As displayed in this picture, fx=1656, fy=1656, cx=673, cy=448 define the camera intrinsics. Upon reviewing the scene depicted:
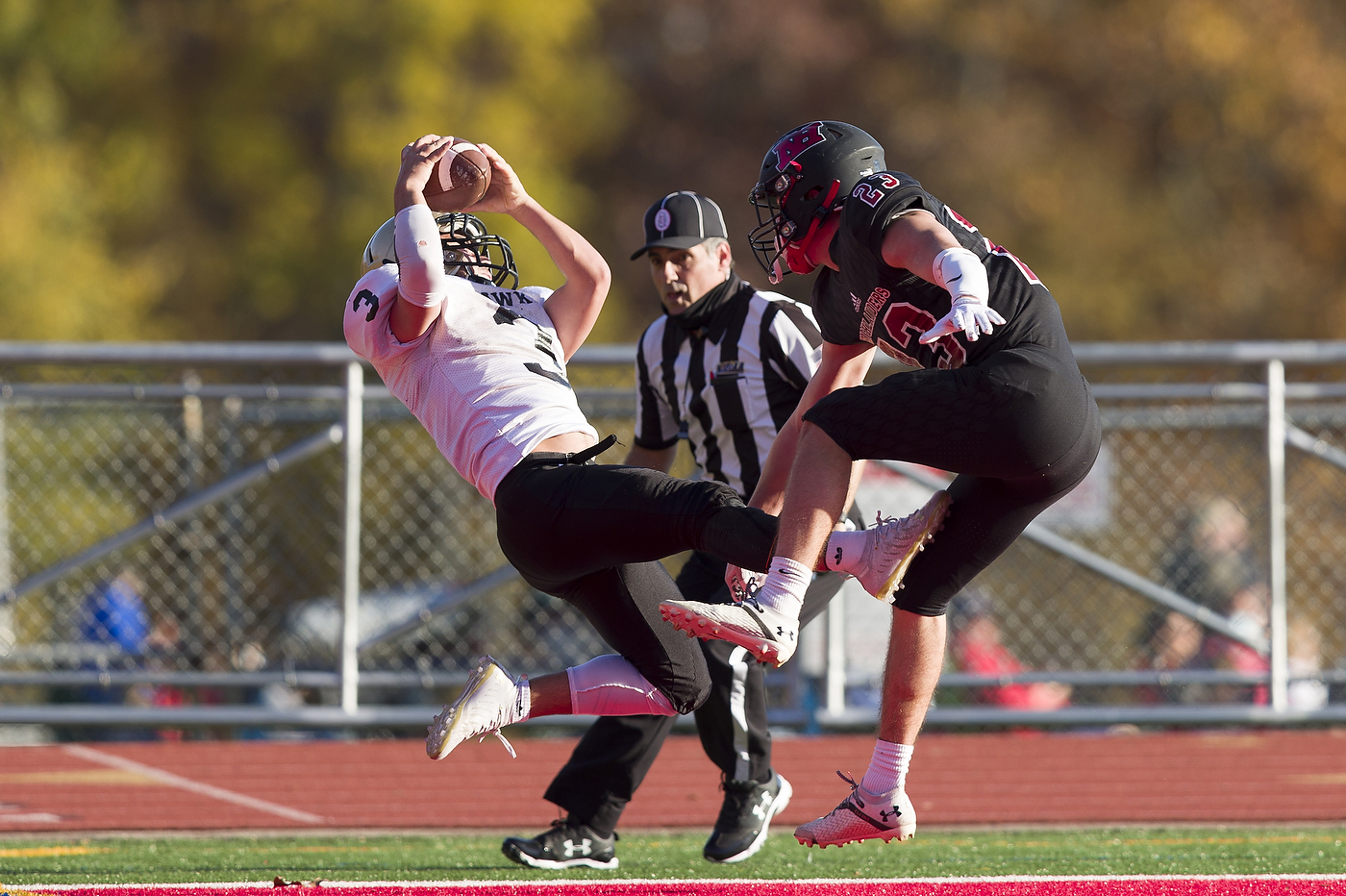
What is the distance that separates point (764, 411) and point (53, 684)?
4361 mm

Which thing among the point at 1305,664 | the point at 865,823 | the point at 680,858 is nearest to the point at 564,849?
the point at 680,858

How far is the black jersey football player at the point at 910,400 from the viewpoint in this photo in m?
4.34

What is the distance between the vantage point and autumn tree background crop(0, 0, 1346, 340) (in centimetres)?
2494

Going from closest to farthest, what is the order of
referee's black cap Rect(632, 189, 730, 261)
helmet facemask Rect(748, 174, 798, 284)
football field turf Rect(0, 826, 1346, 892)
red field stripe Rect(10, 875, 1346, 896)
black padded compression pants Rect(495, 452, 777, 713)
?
red field stripe Rect(10, 875, 1346, 896) → black padded compression pants Rect(495, 452, 777, 713) → helmet facemask Rect(748, 174, 798, 284) → football field turf Rect(0, 826, 1346, 892) → referee's black cap Rect(632, 189, 730, 261)

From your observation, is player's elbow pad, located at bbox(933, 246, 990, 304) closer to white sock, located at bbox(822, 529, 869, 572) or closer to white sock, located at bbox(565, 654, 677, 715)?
white sock, located at bbox(822, 529, 869, 572)

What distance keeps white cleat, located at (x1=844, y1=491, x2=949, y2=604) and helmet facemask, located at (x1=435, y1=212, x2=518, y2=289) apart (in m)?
1.39

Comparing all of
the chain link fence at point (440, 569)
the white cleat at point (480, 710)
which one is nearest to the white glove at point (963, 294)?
the white cleat at point (480, 710)

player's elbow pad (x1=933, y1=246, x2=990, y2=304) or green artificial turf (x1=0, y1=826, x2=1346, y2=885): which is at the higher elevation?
player's elbow pad (x1=933, y1=246, x2=990, y2=304)

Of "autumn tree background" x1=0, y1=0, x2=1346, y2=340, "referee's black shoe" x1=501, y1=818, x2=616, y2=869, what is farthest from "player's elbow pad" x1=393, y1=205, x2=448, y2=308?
"autumn tree background" x1=0, y1=0, x2=1346, y2=340

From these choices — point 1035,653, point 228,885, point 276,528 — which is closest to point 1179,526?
point 1035,653

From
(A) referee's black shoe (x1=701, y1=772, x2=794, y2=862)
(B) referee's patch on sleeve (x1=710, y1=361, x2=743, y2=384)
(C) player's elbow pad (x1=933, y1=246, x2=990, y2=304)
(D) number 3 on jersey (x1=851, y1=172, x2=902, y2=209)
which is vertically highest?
(D) number 3 on jersey (x1=851, y1=172, x2=902, y2=209)

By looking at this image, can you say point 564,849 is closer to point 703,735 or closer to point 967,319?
point 703,735

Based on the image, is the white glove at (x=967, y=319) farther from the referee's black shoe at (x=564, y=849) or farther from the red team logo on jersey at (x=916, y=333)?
the referee's black shoe at (x=564, y=849)

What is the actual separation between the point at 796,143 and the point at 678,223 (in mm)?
1273
